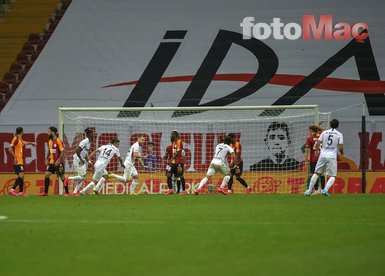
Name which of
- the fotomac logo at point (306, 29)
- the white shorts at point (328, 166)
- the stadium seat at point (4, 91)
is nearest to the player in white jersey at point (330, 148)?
the white shorts at point (328, 166)

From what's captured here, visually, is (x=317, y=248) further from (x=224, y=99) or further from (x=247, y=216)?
(x=224, y=99)

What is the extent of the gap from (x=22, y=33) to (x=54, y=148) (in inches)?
399

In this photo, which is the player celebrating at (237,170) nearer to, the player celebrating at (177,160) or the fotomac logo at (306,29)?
Result: the player celebrating at (177,160)

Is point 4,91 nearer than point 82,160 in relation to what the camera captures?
No

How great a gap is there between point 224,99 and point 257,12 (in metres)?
3.64

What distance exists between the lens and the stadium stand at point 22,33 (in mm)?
32750

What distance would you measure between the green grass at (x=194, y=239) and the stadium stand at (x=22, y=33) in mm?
14127

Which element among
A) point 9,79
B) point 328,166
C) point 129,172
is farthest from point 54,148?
point 9,79

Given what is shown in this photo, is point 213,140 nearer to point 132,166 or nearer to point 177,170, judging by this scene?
point 177,170

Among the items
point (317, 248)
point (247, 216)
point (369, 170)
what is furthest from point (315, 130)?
point (317, 248)

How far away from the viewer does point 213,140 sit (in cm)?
2942

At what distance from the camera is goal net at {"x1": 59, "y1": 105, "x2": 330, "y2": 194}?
2862 cm

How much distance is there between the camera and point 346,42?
3152 centimetres

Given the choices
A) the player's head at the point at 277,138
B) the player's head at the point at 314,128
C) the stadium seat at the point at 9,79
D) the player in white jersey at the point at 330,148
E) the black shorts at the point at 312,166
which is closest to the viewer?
the player in white jersey at the point at 330,148
